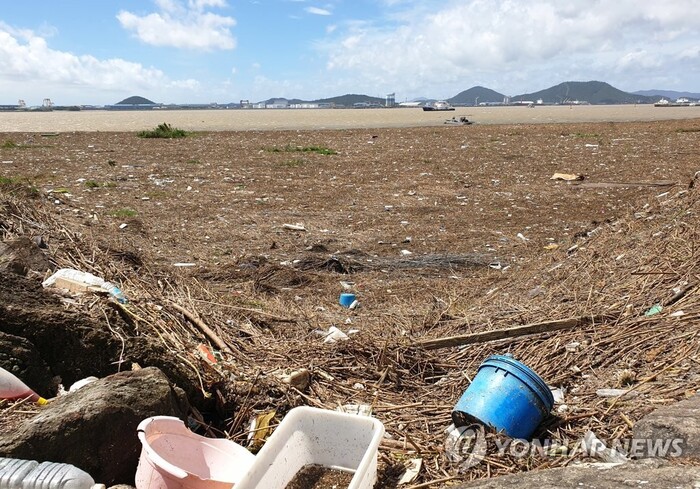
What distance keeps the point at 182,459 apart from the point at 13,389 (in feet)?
2.51

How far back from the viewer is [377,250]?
6.77 m

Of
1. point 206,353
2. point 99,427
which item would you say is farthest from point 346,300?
point 99,427

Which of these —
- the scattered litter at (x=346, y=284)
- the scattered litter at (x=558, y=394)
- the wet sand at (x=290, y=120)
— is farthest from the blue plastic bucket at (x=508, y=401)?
the wet sand at (x=290, y=120)

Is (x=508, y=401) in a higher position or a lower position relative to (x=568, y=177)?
lower

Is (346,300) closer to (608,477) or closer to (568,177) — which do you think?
(608,477)

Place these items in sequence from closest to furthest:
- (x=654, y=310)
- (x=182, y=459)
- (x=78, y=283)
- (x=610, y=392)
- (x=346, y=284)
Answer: (x=182, y=459) < (x=610, y=392) < (x=78, y=283) < (x=654, y=310) < (x=346, y=284)

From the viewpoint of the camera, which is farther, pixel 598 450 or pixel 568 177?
pixel 568 177

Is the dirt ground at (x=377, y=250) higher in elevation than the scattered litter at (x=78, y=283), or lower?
lower

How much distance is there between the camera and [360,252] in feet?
21.9

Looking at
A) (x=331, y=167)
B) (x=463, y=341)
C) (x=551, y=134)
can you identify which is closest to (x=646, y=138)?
(x=551, y=134)

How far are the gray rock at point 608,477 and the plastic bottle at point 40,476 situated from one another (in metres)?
1.31

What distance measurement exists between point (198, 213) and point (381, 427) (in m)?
6.67

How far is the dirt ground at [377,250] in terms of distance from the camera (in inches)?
123

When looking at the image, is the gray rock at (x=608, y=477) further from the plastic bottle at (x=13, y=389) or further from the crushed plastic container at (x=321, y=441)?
the plastic bottle at (x=13, y=389)
